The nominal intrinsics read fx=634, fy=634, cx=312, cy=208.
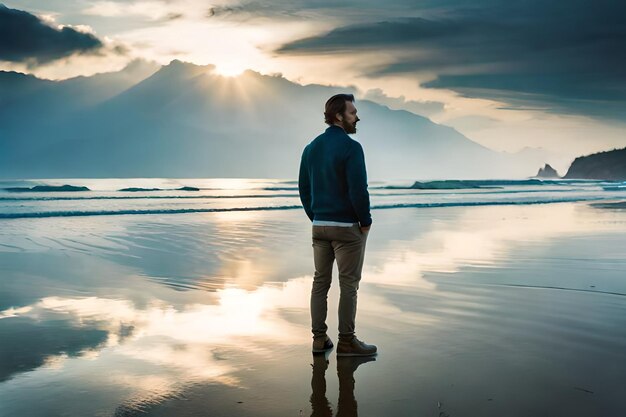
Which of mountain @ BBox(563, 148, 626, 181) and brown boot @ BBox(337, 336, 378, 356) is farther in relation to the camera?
mountain @ BBox(563, 148, 626, 181)

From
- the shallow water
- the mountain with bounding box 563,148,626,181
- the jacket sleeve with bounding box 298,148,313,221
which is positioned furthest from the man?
the mountain with bounding box 563,148,626,181

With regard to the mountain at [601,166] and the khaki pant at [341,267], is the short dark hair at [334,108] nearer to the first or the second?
the khaki pant at [341,267]

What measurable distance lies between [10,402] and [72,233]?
13.3 meters

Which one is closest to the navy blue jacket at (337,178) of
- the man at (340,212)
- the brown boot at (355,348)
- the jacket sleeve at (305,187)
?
the man at (340,212)

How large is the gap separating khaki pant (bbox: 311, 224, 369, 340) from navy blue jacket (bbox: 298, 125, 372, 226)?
0.13m

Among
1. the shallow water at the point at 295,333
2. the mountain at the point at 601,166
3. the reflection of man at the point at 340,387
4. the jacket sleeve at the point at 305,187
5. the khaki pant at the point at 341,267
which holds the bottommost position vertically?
the reflection of man at the point at 340,387

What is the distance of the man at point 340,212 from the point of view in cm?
543

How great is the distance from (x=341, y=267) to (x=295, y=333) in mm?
949

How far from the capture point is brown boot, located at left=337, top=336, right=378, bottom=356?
17.9 feet

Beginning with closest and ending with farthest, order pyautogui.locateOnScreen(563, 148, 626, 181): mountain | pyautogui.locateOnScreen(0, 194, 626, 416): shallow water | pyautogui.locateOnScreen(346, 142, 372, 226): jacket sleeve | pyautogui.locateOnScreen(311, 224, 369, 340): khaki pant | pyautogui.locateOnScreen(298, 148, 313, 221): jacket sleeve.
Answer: pyautogui.locateOnScreen(0, 194, 626, 416): shallow water → pyautogui.locateOnScreen(346, 142, 372, 226): jacket sleeve → pyautogui.locateOnScreen(311, 224, 369, 340): khaki pant → pyautogui.locateOnScreen(298, 148, 313, 221): jacket sleeve → pyautogui.locateOnScreen(563, 148, 626, 181): mountain

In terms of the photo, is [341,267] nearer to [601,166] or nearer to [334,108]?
[334,108]

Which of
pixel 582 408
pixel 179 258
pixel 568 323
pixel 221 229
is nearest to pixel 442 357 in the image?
pixel 582 408

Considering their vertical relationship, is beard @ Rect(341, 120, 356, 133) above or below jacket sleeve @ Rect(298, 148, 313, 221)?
above

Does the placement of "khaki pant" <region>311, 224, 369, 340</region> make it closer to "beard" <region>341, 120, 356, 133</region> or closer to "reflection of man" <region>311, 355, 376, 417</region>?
"reflection of man" <region>311, 355, 376, 417</region>
